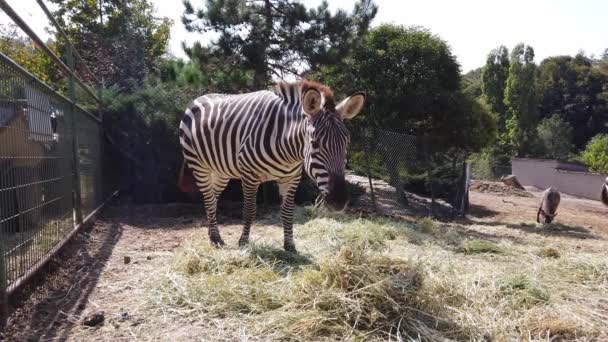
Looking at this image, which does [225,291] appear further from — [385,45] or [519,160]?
[519,160]

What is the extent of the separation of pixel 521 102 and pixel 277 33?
32.6 m

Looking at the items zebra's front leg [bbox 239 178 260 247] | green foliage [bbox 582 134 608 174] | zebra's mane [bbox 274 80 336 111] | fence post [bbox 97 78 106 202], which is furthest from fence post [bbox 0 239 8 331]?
green foliage [bbox 582 134 608 174]

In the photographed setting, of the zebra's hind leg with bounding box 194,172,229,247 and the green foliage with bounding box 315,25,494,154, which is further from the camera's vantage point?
the green foliage with bounding box 315,25,494,154

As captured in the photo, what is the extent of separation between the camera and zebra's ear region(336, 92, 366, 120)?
453 centimetres

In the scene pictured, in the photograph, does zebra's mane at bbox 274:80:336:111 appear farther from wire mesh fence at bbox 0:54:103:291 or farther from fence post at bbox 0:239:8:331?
fence post at bbox 0:239:8:331

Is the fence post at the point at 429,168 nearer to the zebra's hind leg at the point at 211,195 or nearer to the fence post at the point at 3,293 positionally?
the zebra's hind leg at the point at 211,195

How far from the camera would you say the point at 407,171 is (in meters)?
11.3

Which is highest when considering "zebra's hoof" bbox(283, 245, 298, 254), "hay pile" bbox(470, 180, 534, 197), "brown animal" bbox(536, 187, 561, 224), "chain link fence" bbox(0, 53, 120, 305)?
"chain link fence" bbox(0, 53, 120, 305)

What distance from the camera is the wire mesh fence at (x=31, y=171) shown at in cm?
334

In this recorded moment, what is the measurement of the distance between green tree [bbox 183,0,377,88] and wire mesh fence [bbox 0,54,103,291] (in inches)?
210

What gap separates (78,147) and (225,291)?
389 cm

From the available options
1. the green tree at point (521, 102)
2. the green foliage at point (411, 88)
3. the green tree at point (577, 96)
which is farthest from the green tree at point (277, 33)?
the green tree at point (577, 96)

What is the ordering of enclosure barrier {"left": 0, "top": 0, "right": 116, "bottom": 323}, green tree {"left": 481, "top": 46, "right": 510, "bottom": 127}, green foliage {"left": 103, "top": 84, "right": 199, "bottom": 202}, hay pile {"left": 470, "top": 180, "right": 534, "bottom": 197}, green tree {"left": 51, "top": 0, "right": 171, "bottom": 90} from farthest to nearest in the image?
green tree {"left": 481, "top": 46, "right": 510, "bottom": 127}, hay pile {"left": 470, "top": 180, "right": 534, "bottom": 197}, green tree {"left": 51, "top": 0, "right": 171, "bottom": 90}, green foliage {"left": 103, "top": 84, "right": 199, "bottom": 202}, enclosure barrier {"left": 0, "top": 0, "right": 116, "bottom": 323}

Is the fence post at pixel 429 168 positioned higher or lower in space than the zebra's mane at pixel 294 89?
lower
